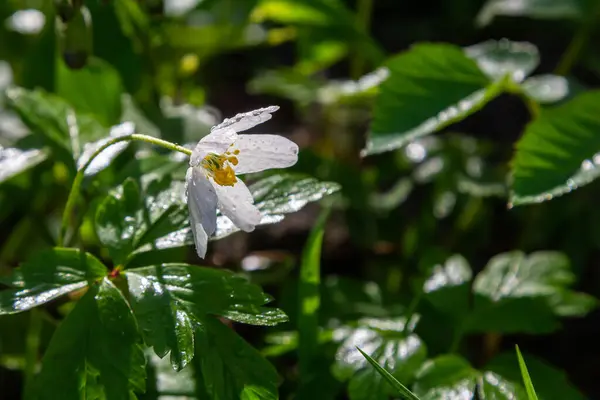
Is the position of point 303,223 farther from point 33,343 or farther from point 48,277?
point 48,277

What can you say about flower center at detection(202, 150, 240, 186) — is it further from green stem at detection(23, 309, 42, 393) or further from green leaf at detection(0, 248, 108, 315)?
green stem at detection(23, 309, 42, 393)

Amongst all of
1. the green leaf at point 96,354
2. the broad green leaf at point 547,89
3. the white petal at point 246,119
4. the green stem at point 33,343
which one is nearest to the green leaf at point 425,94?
the broad green leaf at point 547,89

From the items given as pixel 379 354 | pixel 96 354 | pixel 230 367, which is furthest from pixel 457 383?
pixel 96 354

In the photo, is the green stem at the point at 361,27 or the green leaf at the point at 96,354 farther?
A: the green stem at the point at 361,27

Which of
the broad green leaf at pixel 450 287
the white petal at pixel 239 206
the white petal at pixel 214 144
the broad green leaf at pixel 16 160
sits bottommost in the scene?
the broad green leaf at pixel 450 287

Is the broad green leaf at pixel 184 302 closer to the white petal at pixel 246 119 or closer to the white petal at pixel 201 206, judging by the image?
the white petal at pixel 201 206

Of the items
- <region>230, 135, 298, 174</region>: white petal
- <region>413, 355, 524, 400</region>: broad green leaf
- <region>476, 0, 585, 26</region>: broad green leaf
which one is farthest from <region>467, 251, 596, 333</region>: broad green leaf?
<region>476, 0, 585, 26</region>: broad green leaf
